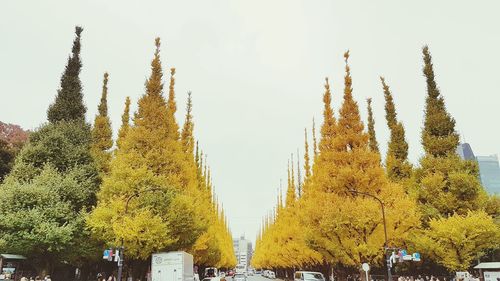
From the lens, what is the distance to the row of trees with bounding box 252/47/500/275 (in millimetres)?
25156

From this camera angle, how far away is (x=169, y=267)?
2339 cm

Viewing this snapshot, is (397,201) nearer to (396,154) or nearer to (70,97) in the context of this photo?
(396,154)

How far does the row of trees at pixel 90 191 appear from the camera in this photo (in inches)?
912

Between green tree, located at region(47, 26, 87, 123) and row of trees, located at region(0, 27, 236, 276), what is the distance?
0.07m

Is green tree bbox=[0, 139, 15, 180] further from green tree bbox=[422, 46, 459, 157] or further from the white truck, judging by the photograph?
green tree bbox=[422, 46, 459, 157]

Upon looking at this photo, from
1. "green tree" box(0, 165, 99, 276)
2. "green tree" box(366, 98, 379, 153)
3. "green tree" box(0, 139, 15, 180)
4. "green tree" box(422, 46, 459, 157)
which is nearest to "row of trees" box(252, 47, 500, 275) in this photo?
"green tree" box(422, 46, 459, 157)

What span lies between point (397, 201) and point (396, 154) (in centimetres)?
1239

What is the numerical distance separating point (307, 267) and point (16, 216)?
39.3 meters

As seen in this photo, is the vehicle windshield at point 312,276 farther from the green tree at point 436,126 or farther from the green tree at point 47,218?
the green tree at point 47,218

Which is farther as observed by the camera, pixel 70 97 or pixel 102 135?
pixel 102 135

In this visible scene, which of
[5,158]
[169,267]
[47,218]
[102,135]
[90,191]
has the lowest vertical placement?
[169,267]

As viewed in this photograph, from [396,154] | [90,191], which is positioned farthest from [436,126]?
[90,191]

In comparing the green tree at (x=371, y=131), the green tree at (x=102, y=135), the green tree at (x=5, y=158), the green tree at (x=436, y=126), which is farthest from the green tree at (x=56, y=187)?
the green tree at (x=371, y=131)

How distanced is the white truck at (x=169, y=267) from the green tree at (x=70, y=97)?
13.1 metres
